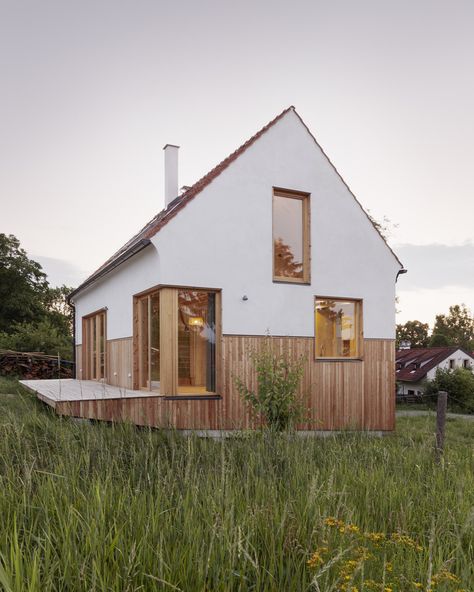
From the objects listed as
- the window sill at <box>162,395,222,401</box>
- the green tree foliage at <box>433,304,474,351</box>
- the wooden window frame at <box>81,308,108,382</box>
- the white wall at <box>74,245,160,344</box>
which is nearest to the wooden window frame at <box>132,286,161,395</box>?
the white wall at <box>74,245,160,344</box>

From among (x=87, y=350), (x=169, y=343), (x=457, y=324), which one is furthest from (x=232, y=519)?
(x=457, y=324)

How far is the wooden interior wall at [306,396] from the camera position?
28.0 feet

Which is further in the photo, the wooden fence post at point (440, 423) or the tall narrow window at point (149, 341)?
the tall narrow window at point (149, 341)

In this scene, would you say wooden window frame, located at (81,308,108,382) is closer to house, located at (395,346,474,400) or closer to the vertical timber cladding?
the vertical timber cladding

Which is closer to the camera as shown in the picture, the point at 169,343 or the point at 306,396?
the point at 169,343

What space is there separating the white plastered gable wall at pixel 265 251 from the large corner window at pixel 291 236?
7.1 inches

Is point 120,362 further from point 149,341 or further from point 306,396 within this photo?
point 306,396

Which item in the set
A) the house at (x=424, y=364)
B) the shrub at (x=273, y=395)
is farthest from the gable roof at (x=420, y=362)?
the shrub at (x=273, y=395)

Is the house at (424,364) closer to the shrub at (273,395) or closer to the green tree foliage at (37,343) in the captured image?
the green tree foliage at (37,343)

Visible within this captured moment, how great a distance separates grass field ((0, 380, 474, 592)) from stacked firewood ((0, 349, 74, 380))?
14.1 meters

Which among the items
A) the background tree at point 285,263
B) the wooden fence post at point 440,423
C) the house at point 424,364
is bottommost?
the house at point 424,364

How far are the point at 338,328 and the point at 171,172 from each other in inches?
267

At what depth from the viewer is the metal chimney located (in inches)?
522

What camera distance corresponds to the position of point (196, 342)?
935 centimetres
